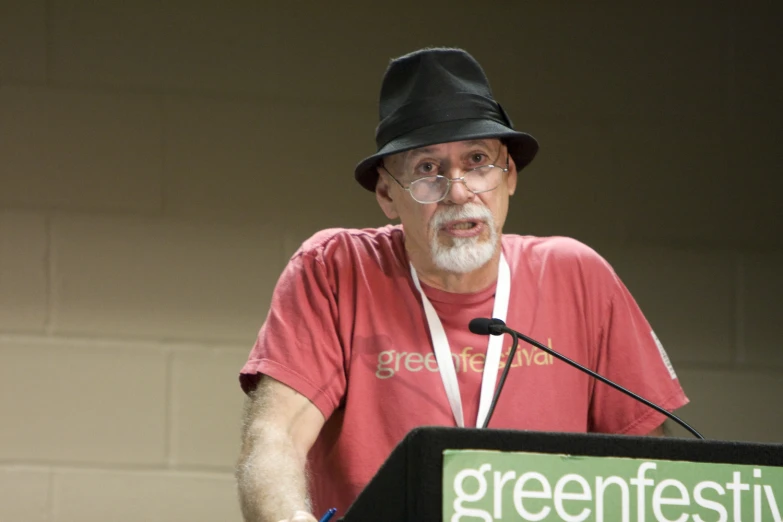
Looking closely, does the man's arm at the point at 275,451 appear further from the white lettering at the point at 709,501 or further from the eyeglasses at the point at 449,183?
the white lettering at the point at 709,501

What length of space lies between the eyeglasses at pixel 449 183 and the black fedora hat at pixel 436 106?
76 millimetres

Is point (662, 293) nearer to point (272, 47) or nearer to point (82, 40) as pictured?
point (272, 47)

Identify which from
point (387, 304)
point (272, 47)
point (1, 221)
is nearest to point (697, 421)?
point (387, 304)

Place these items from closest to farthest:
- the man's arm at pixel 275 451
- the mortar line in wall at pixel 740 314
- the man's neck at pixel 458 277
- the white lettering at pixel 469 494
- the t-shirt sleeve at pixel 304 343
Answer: the white lettering at pixel 469 494 → the man's arm at pixel 275 451 → the t-shirt sleeve at pixel 304 343 → the man's neck at pixel 458 277 → the mortar line in wall at pixel 740 314

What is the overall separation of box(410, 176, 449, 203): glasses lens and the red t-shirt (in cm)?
18

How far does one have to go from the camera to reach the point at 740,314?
3055mm

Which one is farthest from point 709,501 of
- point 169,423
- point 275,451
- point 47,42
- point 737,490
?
point 47,42

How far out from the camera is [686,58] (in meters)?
3.06

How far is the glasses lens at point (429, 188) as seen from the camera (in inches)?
74.0

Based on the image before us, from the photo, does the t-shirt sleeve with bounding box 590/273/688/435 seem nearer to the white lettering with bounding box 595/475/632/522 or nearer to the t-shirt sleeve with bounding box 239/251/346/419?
the t-shirt sleeve with bounding box 239/251/346/419

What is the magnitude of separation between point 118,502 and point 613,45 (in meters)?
2.03

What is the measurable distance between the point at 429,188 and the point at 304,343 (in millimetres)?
379

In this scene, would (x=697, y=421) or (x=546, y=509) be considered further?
(x=697, y=421)

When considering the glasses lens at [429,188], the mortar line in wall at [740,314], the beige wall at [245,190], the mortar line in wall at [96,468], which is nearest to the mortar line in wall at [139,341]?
the beige wall at [245,190]
